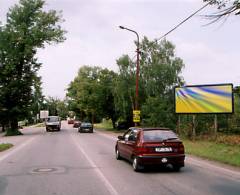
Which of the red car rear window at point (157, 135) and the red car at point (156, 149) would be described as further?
the red car rear window at point (157, 135)

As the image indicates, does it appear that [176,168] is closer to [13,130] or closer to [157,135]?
[157,135]

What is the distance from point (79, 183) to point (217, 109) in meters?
19.3

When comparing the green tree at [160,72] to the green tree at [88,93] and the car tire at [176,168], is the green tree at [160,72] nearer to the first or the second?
the green tree at [88,93]

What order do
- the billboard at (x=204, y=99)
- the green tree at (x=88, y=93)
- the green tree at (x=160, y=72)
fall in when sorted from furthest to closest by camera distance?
the green tree at (x=88, y=93), the green tree at (x=160, y=72), the billboard at (x=204, y=99)

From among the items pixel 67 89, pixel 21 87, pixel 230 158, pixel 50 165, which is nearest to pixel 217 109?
pixel 230 158

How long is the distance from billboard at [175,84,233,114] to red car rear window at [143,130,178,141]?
15.1 m

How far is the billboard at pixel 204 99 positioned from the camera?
27656mm

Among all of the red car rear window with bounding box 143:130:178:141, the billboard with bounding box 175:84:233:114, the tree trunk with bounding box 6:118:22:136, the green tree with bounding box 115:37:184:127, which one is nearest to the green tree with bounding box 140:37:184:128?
the green tree with bounding box 115:37:184:127

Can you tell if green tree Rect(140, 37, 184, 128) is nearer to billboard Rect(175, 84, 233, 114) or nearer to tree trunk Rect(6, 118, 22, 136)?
billboard Rect(175, 84, 233, 114)

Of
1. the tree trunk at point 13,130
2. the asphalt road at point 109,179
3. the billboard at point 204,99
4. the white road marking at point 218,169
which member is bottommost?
the white road marking at point 218,169

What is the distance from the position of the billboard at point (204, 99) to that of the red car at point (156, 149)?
15.1 m

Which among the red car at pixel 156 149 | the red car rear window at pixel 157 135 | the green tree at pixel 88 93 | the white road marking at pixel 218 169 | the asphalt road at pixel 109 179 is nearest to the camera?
the asphalt road at pixel 109 179

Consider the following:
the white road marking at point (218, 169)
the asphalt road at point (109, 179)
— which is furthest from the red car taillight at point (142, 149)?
the white road marking at point (218, 169)

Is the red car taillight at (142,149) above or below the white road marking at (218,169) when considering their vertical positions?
above
